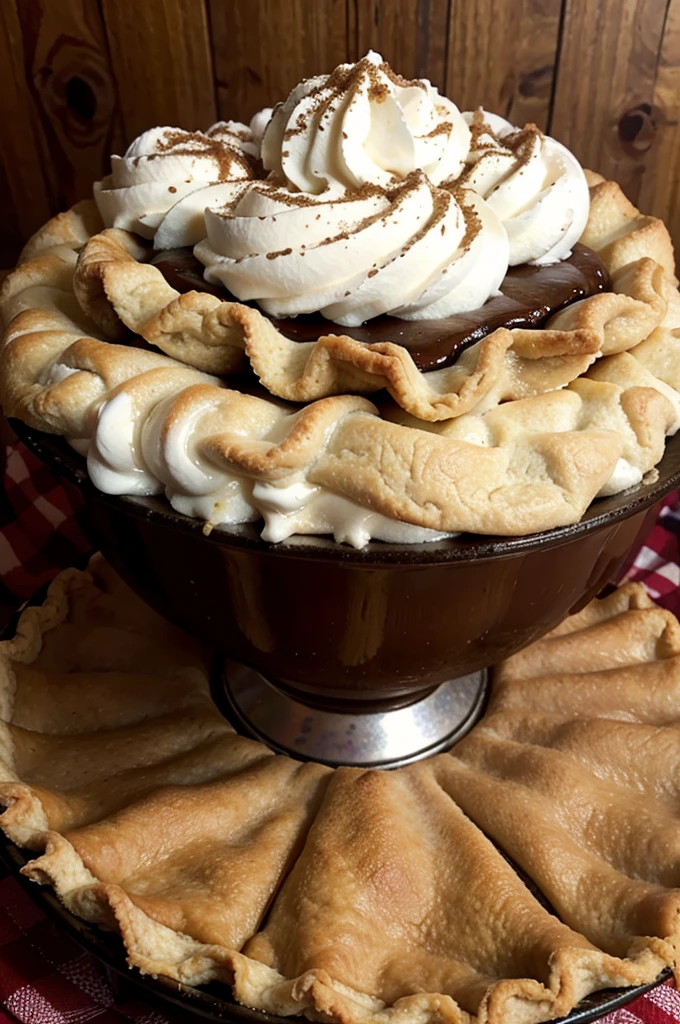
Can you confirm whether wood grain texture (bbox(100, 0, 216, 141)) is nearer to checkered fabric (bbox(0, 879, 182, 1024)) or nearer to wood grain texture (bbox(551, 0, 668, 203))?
wood grain texture (bbox(551, 0, 668, 203))

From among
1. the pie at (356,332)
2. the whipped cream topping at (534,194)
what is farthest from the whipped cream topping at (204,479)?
the whipped cream topping at (534,194)

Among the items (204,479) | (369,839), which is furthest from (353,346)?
(369,839)

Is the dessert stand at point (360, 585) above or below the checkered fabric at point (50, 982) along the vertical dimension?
above

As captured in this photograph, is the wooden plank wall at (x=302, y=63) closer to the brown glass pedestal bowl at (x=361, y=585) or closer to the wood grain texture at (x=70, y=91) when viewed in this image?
A: the wood grain texture at (x=70, y=91)

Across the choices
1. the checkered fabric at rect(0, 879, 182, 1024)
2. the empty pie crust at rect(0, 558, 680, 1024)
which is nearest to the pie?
the empty pie crust at rect(0, 558, 680, 1024)

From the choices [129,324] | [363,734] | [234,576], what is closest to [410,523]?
[234,576]

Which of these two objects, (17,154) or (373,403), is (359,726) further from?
(17,154)

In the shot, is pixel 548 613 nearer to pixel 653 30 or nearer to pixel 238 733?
pixel 238 733
